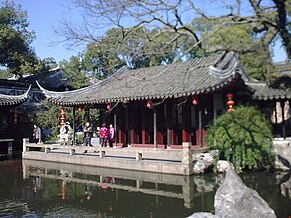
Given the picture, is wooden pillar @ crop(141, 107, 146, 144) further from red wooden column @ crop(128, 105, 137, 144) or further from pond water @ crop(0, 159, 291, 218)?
pond water @ crop(0, 159, 291, 218)

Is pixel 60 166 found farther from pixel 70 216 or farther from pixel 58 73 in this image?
pixel 58 73

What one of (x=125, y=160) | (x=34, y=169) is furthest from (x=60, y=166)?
(x=125, y=160)

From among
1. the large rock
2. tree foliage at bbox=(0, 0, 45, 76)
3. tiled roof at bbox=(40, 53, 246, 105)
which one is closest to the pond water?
the large rock

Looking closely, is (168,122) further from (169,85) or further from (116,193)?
(116,193)

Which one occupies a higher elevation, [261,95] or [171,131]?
[261,95]

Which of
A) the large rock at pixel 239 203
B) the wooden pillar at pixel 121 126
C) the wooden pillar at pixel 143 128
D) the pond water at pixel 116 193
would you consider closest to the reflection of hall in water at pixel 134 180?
the pond water at pixel 116 193

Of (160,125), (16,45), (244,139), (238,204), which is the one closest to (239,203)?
(238,204)

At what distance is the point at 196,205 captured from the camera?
768 centimetres

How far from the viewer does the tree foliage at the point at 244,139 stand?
10.7 meters

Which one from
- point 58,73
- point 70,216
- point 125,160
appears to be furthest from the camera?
point 58,73

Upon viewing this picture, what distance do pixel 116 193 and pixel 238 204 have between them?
13.6ft

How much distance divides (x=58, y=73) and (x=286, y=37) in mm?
34179

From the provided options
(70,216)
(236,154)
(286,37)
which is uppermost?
(286,37)

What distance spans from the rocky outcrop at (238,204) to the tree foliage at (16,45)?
26083 mm
